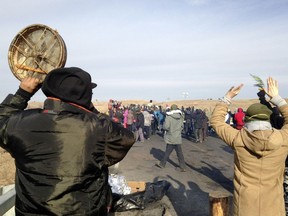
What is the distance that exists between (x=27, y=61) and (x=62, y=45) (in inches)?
17.6

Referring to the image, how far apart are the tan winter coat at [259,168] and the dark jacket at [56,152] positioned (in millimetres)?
1575

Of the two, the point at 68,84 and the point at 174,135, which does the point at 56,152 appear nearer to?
the point at 68,84

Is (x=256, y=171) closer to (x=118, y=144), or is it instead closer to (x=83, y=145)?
(x=118, y=144)

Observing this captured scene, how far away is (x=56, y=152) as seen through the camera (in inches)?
85.0

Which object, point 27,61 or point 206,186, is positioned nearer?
point 27,61

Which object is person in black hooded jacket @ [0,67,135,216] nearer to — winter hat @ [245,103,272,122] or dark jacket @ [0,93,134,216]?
dark jacket @ [0,93,134,216]

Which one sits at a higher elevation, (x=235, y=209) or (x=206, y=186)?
(x=235, y=209)

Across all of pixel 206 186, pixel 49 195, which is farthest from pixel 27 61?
pixel 206 186

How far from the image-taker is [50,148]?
216cm

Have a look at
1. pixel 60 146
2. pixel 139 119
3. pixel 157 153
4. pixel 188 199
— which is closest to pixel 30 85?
pixel 60 146

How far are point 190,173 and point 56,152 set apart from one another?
25.2 ft

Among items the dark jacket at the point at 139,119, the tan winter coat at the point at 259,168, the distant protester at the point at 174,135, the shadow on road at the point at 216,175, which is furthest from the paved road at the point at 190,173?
the tan winter coat at the point at 259,168

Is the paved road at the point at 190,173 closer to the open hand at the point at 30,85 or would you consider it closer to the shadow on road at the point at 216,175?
the shadow on road at the point at 216,175

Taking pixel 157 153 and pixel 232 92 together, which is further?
pixel 157 153
